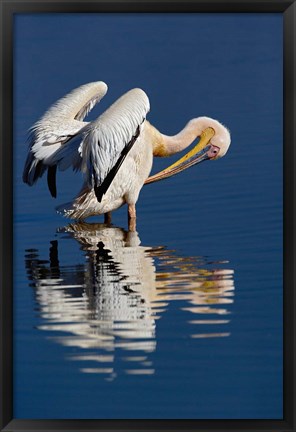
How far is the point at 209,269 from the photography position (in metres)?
5.89

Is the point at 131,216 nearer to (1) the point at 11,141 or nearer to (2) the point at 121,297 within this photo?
(2) the point at 121,297

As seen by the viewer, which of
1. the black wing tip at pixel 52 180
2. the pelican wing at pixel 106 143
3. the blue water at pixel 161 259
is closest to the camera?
the blue water at pixel 161 259

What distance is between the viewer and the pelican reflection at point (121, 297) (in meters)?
5.10

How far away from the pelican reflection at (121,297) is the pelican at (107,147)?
32cm

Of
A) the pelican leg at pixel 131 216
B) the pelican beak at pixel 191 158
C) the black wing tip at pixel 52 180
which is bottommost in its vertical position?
the pelican leg at pixel 131 216

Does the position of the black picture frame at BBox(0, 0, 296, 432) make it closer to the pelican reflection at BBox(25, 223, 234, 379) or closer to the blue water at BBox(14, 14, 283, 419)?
the blue water at BBox(14, 14, 283, 419)

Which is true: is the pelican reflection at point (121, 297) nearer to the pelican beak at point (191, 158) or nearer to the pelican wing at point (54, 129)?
the pelican wing at point (54, 129)

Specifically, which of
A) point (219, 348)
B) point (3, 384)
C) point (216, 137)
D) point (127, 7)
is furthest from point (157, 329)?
point (216, 137)

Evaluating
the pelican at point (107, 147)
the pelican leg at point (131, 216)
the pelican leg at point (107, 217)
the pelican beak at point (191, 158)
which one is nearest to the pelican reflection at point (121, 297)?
the pelican leg at point (131, 216)

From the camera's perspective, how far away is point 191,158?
7055mm

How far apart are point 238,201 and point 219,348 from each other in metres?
1.42

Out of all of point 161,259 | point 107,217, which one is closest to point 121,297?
point 161,259

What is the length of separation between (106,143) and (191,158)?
36.7 inches

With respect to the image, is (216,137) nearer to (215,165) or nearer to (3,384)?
(215,165)
